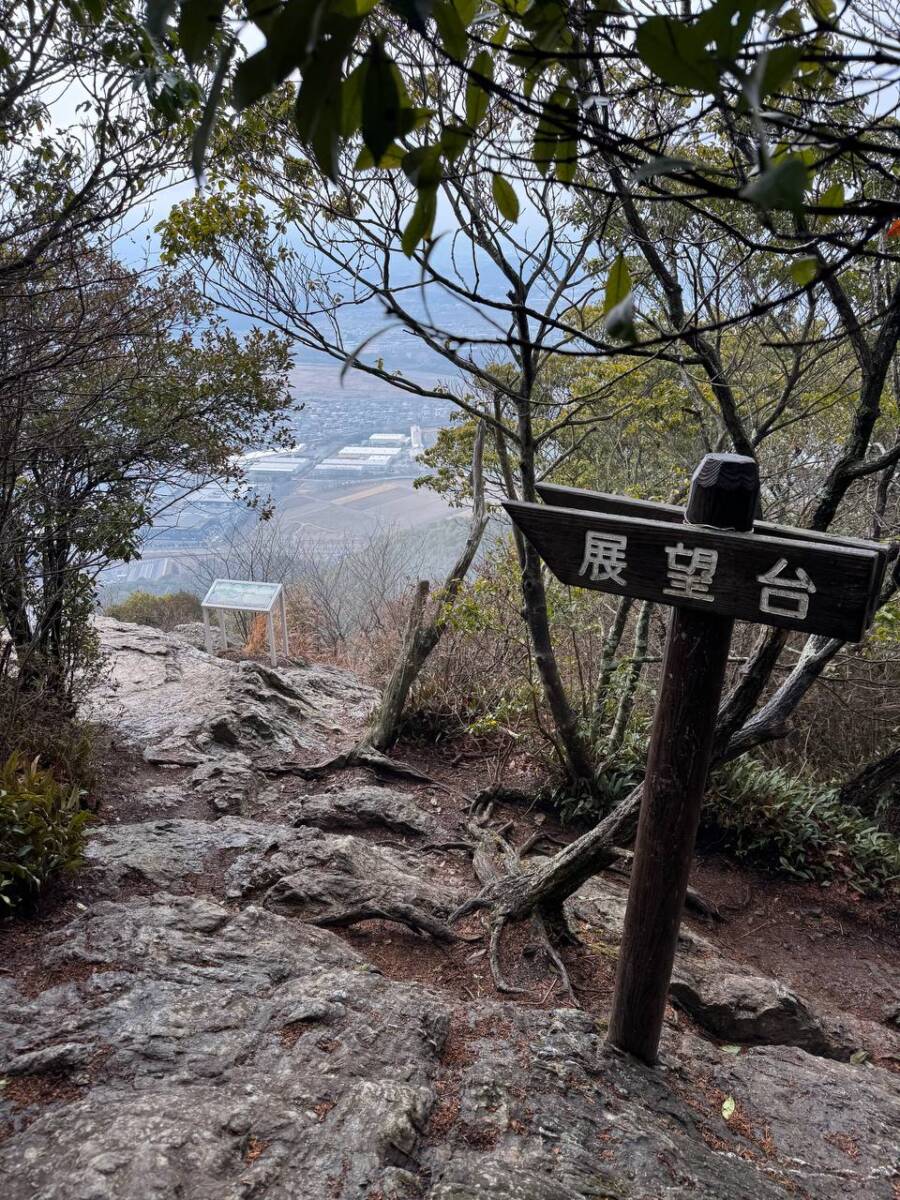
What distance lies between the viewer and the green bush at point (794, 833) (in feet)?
18.3

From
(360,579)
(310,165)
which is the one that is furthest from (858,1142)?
(360,579)

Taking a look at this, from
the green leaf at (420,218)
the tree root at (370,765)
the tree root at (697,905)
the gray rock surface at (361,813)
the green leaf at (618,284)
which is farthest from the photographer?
the tree root at (370,765)

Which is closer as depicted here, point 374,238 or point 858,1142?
point 858,1142

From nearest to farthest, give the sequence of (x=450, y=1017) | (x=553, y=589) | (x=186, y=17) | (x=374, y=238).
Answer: (x=186, y=17), (x=450, y=1017), (x=374, y=238), (x=553, y=589)

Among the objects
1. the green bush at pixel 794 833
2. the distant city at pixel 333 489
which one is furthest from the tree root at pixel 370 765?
the distant city at pixel 333 489

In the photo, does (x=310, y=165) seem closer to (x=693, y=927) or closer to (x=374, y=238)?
(x=374, y=238)

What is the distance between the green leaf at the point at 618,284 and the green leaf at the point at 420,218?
209 millimetres

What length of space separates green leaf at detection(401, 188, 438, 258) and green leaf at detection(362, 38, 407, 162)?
0.16 meters

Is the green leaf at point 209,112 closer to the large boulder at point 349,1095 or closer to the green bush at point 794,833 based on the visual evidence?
the large boulder at point 349,1095

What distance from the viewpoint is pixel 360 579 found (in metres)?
18.0

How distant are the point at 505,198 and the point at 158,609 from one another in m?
17.5

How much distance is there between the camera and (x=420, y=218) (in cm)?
78

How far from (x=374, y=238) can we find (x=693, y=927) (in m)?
4.34

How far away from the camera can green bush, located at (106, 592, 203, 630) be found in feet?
55.2
